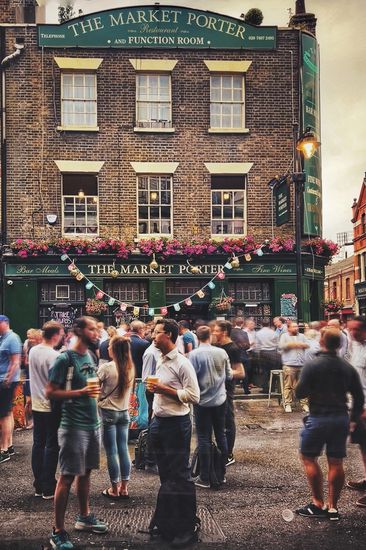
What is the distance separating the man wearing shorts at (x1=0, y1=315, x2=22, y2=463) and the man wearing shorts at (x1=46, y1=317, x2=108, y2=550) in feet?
9.92

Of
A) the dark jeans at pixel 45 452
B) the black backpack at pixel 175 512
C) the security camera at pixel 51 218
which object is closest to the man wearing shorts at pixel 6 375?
the dark jeans at pixel 45 452

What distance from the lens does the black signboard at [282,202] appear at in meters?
16.7

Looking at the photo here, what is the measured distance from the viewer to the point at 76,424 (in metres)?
5.43

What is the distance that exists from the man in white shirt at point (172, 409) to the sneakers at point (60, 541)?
80cm

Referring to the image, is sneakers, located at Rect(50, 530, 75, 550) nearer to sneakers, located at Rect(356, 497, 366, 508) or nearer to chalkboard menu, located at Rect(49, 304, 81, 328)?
sneakers, located at Rect(356, 497, 366, 508)

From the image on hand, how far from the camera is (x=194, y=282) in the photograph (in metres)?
18.2

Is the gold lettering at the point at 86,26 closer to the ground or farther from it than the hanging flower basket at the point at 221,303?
farther from it

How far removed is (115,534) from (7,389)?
3327 mm

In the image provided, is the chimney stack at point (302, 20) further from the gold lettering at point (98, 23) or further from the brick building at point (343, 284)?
the brick building at point (343, 284)

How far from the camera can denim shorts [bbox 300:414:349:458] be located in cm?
595

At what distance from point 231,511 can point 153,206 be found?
506 inches

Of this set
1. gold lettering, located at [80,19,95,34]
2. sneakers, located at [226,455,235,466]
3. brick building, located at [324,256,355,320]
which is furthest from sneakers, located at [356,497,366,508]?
brick building, located at [324,256,355,320]

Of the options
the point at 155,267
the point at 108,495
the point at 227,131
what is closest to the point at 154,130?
the point at 227,131

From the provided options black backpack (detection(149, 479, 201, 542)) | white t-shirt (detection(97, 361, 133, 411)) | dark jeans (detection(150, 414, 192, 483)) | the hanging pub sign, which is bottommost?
black backpack (detection(149, 479, 201, 542))
